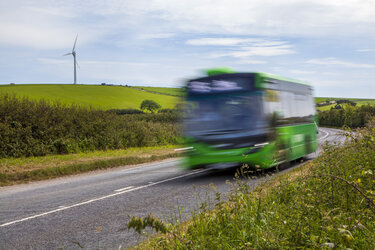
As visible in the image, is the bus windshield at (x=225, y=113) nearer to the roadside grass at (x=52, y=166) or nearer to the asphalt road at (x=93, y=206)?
the asphalt road at (x=93, y=206)

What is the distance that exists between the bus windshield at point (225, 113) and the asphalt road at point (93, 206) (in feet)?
5.00

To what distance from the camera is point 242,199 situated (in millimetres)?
4871

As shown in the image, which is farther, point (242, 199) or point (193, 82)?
point (193, 82)

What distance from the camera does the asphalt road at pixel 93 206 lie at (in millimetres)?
5156

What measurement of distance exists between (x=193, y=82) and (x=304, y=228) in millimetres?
7675

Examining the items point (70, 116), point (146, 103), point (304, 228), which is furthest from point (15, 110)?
point (146, 103)

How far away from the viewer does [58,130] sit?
18.3 meters

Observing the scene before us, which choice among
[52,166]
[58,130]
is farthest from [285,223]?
[58,130]

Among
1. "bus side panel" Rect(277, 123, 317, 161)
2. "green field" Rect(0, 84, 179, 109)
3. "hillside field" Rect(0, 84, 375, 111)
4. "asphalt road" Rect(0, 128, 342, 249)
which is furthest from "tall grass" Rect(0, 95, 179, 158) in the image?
"green field" Rect(0, 84, 179, 109)

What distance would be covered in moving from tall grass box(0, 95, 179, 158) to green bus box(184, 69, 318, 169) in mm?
9846

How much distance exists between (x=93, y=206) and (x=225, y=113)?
4.62 metres

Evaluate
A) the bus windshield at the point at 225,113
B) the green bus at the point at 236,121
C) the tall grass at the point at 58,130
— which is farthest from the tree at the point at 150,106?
the bus windshield at the point at 225,113

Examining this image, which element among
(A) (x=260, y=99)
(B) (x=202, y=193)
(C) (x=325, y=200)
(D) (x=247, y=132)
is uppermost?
(A) (x=260, y=99)

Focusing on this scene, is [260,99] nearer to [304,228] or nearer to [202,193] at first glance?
[202,193]
